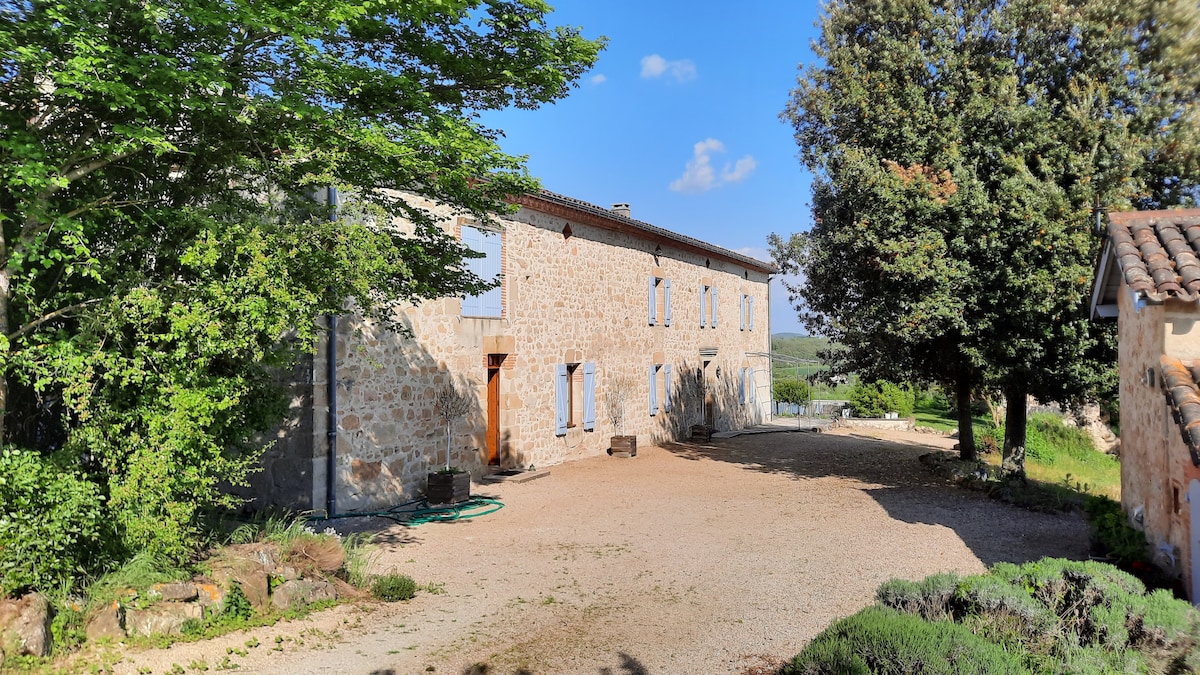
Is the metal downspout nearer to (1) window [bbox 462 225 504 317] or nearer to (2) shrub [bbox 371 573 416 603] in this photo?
(1) window [bbox 462 225 504 317]

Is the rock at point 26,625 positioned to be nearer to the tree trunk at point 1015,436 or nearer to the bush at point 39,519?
the bush at point 39,519

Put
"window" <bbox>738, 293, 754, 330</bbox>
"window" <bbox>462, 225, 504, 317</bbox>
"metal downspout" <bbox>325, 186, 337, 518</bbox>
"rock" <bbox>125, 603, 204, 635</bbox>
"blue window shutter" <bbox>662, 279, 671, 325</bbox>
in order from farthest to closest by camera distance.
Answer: "window" <bbox>738, 293, 754, 330</bbox> < "blue window shutter" <bbox>662, 279, 671, 325</bbox> < "window" <bbox>462, 225, 504, 317</bbox> < "metal downspout" <bbox>325, 186, 337, 518</bbox> < "rock" <bbox>125, 603, 204, 635</bbox>

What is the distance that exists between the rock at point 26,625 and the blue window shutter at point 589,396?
11.5 metres

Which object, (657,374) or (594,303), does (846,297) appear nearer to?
(594,303)

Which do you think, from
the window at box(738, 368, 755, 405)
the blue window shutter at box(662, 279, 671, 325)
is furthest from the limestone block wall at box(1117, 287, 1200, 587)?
the window at box(738, 368, 755, 405)

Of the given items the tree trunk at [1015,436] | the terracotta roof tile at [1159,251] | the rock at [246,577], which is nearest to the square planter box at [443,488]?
the rock at [246,577]

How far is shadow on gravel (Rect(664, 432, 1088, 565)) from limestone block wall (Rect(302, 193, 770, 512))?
2395mm

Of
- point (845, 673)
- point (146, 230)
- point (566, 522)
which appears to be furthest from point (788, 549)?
point (146, 230)

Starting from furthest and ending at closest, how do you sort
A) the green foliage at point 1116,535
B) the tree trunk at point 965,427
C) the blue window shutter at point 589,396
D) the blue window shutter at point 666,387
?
the blue window shutter at point 666,387, the blue window shutter at point 589,396, the tree trunk at point 965,427, the green foliage at point 1116,535

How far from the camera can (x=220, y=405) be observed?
18.1 feet

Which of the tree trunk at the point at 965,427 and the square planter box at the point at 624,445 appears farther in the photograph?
the square planter box at the point at 624,445

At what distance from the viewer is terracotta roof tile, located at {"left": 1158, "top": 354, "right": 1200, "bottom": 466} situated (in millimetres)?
4672

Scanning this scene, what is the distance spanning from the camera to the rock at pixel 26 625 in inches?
180

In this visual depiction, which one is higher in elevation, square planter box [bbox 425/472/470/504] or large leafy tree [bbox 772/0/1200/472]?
large leafy tree [bbox 772/0/1200/472]
